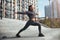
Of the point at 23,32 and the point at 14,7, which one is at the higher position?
the point at 14,7

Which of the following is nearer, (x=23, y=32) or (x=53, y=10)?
(x=23, y=32)

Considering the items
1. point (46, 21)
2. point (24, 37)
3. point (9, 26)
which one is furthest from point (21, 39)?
point (46, 21)

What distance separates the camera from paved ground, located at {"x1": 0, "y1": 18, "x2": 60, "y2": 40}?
2.70m

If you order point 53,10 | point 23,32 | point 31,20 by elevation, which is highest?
point 53,10

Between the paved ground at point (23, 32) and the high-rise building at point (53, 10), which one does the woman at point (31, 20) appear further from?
the high-rise building at point (53, 10)

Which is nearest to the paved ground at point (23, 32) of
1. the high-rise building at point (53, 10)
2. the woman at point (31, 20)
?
the woman at point (31, 20)

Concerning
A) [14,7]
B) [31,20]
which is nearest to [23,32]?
[31,20]

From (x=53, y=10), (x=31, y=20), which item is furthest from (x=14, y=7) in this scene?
(x=53, y=10)

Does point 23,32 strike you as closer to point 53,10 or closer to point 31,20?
point 31,20

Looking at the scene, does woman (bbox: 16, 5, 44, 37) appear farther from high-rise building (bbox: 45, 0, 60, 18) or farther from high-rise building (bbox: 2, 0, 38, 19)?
high-rise building (bbox: 45, 0, 60, 18)

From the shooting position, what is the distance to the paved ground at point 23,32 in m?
2.70

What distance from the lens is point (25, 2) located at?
2.83m

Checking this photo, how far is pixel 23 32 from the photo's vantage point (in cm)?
273

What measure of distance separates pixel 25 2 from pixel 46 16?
34 centimetres
